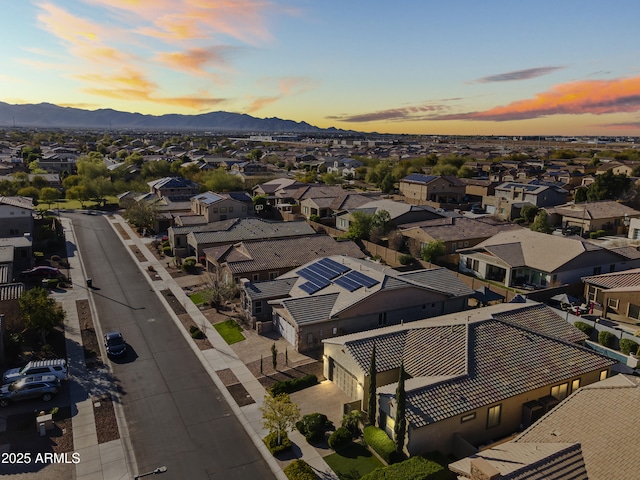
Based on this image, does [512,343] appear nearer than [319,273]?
Yes

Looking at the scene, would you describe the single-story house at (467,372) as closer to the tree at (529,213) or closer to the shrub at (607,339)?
the shrub at (607,339)

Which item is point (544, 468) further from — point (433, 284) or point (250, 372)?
point (433, 284)

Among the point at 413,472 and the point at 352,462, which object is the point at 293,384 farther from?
the point at 413,472

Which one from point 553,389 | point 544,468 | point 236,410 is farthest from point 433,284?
point 544,468

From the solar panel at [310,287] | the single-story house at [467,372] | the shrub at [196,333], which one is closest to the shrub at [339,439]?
the single-story house at [467,372]

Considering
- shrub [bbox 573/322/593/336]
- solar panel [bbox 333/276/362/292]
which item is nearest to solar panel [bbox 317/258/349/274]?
solar panel [bbox 333/276/362/292]
